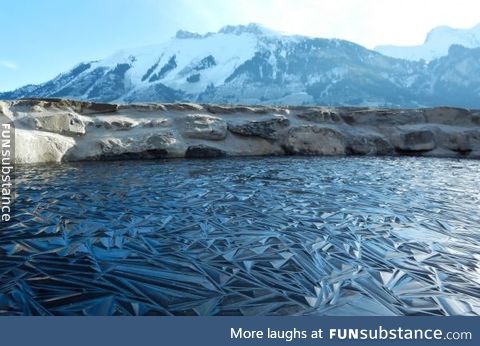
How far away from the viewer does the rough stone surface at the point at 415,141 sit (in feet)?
50.6

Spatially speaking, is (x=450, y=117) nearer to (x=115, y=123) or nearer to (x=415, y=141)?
(x=415, y=141)

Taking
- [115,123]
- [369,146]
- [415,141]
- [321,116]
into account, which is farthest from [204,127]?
[415,141]

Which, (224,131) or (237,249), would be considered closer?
(237,249)

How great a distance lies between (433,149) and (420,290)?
1458 centimetres

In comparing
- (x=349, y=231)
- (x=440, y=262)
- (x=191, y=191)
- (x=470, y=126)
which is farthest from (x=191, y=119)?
(x=470, y=126)

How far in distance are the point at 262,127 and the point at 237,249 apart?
1034 centimetres

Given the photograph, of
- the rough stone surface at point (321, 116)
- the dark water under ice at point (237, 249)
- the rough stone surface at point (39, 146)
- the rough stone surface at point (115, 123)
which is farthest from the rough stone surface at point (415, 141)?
the rough stone surface at point (39, 146)

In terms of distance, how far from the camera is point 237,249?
12.8 ft

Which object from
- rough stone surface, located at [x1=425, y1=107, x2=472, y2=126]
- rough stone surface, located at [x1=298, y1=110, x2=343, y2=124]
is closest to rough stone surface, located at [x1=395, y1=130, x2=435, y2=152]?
rough stone surface, located at [x1=425, y1=107, x2=472, y2=126]

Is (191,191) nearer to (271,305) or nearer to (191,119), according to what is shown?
(271,305)

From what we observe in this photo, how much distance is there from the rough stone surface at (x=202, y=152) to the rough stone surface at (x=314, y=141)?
308 cm

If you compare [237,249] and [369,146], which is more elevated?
[369,146]

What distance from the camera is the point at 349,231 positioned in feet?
15.1

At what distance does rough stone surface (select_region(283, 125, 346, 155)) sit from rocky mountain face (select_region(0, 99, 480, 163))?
41 mm
